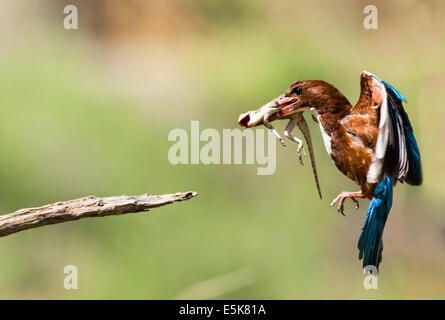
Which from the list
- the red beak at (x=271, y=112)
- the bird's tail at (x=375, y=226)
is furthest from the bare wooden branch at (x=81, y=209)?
the bird's tail at (x=375, y=226)

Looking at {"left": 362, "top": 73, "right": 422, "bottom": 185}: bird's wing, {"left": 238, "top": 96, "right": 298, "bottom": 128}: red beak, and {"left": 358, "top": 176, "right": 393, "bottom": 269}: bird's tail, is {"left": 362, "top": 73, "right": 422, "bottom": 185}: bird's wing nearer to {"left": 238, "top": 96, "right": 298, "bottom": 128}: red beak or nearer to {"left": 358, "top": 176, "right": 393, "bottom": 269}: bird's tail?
{"left": 358, "top": 176, "right": 393, "bottom": 269}: bird's tail

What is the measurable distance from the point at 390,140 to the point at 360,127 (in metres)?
0.15

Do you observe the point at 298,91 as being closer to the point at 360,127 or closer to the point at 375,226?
the point at 360,127

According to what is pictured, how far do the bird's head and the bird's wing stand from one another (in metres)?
0.12

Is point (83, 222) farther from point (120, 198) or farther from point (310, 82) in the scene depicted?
point (310, 82)

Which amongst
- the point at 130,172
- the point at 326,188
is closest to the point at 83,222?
the point at 130,172

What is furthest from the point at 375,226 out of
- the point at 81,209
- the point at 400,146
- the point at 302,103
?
the point at 81,209

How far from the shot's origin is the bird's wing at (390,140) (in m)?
1.81

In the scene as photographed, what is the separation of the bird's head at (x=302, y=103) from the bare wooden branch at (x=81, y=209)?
302mm

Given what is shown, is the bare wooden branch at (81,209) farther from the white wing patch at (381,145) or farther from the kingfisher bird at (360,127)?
the white wing patch at (381,145)

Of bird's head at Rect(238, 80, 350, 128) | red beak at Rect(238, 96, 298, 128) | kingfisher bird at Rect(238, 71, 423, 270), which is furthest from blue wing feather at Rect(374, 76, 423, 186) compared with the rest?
red beak at Rect(238, 96, 298, 128)

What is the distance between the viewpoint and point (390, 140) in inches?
73.0

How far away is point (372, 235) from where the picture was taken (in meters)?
2.03

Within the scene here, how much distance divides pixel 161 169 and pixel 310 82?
1.48m
